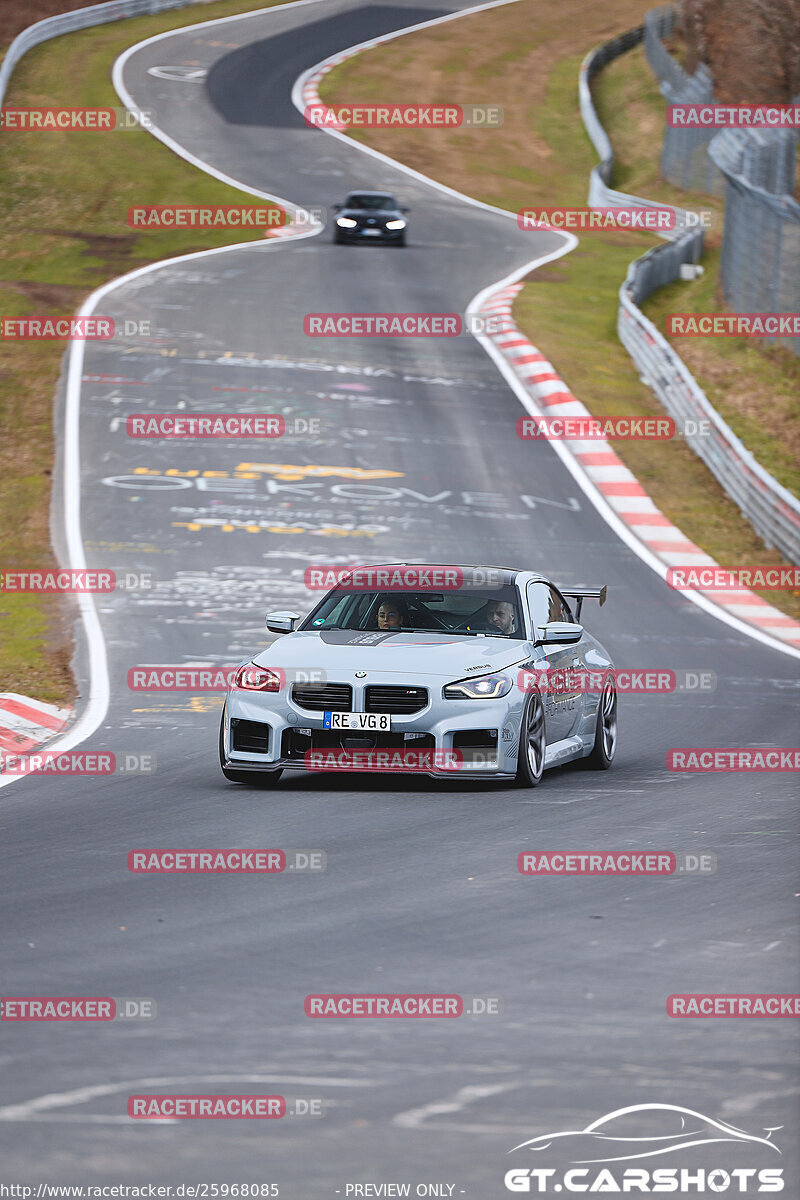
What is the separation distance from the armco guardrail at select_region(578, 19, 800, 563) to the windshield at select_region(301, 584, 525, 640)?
37.7ft

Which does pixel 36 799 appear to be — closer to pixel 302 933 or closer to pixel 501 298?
pixel 302 933

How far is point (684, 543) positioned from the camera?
75.7 ft

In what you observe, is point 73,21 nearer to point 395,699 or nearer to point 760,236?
point 760,236

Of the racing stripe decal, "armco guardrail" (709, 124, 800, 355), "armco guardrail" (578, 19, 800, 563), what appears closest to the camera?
the racing stripe decal

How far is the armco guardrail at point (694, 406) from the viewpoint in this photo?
75.9ft

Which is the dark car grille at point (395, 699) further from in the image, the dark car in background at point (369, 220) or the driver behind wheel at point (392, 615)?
the dark car in background at point (369, 220)

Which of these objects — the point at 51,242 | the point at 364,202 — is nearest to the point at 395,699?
the point at 51,242

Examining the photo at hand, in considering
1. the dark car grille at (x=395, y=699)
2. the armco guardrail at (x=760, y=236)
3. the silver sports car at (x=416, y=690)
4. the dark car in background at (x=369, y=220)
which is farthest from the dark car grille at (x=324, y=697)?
the dark car in background at (x=369, y=220)

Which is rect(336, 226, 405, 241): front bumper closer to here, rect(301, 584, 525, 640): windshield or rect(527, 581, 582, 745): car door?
rect(527, 581, 582, 745): car door

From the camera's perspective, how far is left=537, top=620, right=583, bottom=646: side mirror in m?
11.3

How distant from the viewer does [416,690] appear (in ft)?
A: 34.5

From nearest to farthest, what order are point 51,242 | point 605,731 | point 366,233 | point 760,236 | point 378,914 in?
point 378,914, point 605,731, point 760,236, point 51,242, point 366,233

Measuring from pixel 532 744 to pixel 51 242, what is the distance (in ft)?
102

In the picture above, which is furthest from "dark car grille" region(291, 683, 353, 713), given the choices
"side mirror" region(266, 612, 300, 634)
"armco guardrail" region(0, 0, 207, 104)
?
"armco guardrail" region(0, 0, 207, 104)
